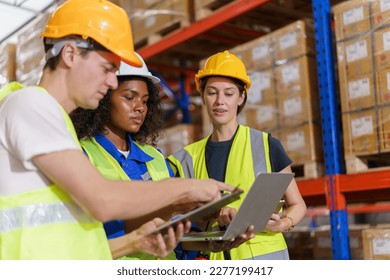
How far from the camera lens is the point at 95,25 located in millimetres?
1496

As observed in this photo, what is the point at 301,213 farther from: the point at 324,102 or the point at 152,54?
the point at 152,54

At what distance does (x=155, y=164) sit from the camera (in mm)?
2168

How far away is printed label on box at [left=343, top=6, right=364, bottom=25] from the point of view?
10.5 feet

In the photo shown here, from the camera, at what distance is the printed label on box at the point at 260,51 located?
12.2 ft

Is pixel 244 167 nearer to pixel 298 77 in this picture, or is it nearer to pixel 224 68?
pixel 224 68

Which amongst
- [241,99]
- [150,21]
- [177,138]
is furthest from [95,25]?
[177,138]

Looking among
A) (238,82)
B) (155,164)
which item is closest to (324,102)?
(238,82)

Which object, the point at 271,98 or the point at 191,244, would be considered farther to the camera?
the point at 271,98

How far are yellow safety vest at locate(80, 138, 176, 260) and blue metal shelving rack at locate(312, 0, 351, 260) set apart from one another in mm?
1521

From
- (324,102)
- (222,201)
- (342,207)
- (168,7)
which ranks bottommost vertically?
(342,207)

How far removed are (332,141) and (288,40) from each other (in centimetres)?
80

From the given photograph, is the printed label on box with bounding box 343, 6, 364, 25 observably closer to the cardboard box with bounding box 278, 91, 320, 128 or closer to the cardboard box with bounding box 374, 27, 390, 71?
the cardboard box with bounding box 374, 27, 390, 71

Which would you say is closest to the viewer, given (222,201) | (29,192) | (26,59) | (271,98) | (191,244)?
(29,192)

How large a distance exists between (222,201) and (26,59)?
162 inches
